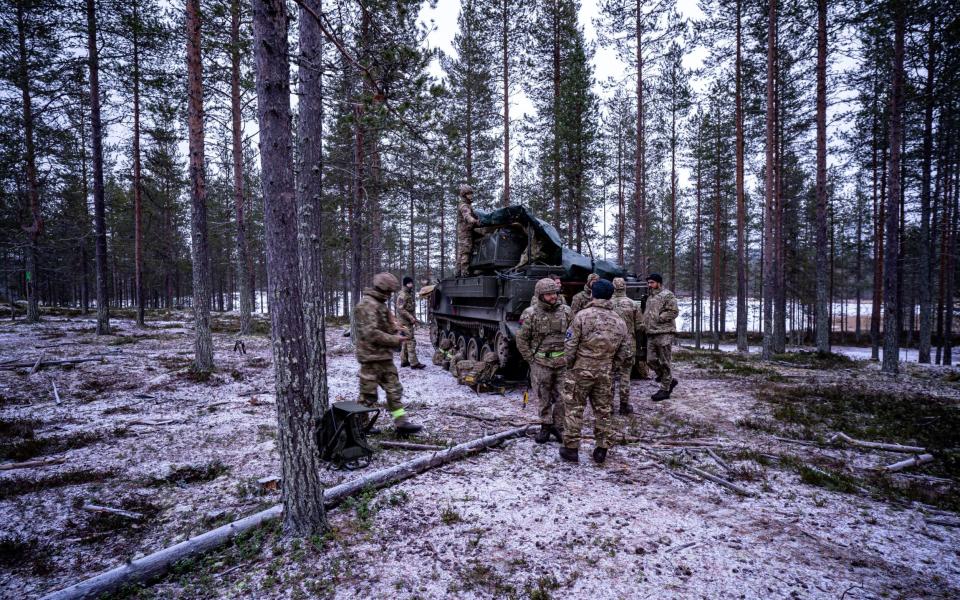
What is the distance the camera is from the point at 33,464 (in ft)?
14.4

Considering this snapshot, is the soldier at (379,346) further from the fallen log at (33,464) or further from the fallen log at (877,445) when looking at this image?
the fallen log at (877,445)

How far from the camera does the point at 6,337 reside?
41.9 ft

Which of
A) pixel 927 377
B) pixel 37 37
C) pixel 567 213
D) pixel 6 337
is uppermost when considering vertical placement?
pixel 37 37

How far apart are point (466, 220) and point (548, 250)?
2.26 meters

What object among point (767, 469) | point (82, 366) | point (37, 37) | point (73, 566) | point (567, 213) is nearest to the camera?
point (73, 566)

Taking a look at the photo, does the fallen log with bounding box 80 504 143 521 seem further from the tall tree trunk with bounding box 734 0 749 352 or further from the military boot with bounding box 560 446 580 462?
the tall tree trunk with bounding box 734 0 749 352

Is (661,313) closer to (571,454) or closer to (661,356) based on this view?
(661,356)

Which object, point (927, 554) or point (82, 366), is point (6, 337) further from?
point (927, 554)

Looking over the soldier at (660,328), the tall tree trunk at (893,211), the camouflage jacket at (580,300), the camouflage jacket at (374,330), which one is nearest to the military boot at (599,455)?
the camouflage jacket at (374,330)

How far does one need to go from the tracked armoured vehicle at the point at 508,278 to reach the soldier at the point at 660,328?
1.32m

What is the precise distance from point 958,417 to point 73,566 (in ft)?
34.6

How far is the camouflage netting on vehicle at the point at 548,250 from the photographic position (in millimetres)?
8594

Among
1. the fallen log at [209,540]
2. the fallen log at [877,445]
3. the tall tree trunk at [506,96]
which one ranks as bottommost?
the fallen log at [877,445]

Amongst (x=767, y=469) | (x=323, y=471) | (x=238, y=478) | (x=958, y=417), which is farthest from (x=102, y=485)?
(x=958, y=417)
